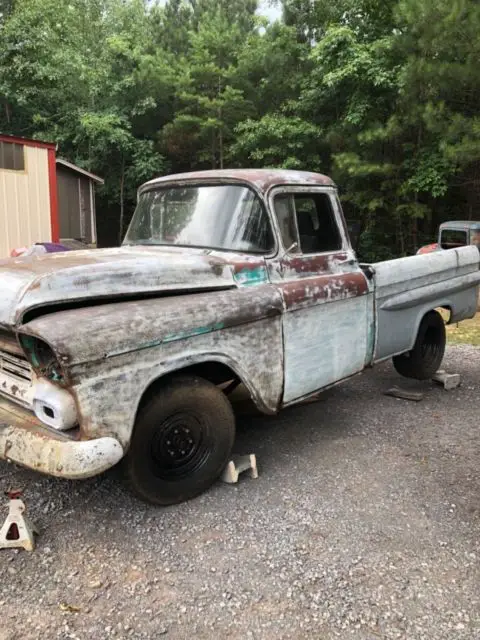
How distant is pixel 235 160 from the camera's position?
70.5 ft

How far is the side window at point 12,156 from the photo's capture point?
10.4 meters

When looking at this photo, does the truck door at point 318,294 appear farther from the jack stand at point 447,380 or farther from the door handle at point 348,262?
the jack stand at point 447,380

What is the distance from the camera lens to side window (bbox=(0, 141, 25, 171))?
34.0ft

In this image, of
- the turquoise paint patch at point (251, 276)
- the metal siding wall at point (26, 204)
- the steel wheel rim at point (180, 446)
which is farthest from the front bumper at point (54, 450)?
the metal siding wall at point (26, 204)

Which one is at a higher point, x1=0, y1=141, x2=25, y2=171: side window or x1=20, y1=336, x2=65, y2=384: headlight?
x1=0, y1=141, x2=25, y2=171: side window

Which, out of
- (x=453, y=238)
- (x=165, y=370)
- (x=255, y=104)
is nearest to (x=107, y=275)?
(x=165, y=370)

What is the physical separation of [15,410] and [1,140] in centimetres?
866

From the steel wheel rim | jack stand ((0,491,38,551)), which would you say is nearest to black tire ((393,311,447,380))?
the steel wheel rim

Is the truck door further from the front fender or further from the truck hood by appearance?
the truck hood

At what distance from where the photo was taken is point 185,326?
308 cm

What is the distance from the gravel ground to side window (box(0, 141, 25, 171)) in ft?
27.2

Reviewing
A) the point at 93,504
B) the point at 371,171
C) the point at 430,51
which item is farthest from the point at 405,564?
the point at 371,171

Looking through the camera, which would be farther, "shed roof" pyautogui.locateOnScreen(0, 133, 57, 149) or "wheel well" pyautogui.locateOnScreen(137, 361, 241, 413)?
"shed roof" pyautogui.locateOnScreen(0, 133, 57, 149)

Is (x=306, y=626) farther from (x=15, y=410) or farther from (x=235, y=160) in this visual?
(x=235, y=160)
